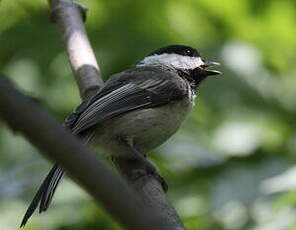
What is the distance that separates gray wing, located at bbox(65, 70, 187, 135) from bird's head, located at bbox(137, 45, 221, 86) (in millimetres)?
135

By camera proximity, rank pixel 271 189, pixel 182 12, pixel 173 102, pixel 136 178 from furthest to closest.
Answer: pixel 182 12 < pixel 173 102 < pixel 271 189 < pixel 136 178

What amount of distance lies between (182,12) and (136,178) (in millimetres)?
1354

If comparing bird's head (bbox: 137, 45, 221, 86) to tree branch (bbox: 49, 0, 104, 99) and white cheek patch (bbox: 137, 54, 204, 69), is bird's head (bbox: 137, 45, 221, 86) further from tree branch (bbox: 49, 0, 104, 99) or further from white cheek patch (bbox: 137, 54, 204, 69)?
tree branch (bbox: 49, 0, 104, 99)

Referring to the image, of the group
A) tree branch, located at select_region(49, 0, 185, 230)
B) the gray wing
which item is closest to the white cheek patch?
the gray wing

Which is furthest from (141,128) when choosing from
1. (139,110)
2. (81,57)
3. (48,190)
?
(48,190)

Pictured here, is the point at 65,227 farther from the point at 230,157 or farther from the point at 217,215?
the point at 230,157

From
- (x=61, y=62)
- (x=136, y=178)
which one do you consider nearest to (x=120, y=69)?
(x=61, y=62)

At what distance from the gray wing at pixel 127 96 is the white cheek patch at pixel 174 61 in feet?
0.47

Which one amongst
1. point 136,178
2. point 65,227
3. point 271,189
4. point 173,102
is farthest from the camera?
point 173,102

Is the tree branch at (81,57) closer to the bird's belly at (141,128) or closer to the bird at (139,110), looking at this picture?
the bird at (139,110)

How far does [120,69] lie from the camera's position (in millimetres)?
3561

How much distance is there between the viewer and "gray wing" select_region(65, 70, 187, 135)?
290 centimetres

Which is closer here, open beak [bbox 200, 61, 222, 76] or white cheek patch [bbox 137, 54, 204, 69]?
open beak [bbox 200, 61, 222, 76]

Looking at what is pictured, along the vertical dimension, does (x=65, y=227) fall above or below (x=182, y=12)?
below
